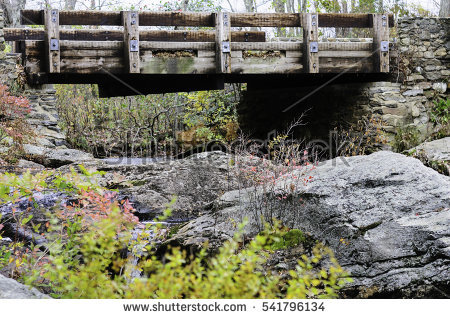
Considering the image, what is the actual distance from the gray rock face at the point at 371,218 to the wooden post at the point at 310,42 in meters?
3.43

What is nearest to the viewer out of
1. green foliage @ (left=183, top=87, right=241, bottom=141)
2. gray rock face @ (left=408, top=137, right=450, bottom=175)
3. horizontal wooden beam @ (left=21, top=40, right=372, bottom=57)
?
gray rock face @ (left=408, top=137, right=450, bottom=175)

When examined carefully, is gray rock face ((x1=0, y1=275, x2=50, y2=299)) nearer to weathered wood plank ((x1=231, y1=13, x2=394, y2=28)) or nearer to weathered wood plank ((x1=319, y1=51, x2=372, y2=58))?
weathered wood plank ((x1=231, y1=13, x2=394, y2=28))

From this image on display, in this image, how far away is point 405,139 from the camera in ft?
31.0

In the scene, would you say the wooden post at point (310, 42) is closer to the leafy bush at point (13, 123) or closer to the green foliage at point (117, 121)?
the leafy bush at point (13, 123)

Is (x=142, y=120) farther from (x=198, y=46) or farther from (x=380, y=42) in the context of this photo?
(x=380, y=42)

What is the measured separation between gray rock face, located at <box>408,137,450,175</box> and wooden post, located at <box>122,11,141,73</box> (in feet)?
15.4

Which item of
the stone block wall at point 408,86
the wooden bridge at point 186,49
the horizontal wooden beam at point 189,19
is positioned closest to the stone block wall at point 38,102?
the wooden bridge at point 186,49

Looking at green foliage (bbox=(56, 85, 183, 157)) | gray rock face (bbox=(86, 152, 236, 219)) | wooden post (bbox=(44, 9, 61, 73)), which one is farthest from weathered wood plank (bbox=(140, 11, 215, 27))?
green foliage (bbox=(56, 85, 183, 157))

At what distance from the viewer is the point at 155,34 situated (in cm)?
930

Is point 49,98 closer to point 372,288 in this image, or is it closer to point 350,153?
point 350,153

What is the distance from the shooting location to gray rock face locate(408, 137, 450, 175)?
24.2 feet

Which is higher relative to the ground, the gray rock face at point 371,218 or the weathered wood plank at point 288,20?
the weathered wood plank at point 288,20

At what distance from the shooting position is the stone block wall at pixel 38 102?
9.09 m

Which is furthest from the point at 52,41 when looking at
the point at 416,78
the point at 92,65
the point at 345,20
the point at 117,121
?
the point at 117,121
